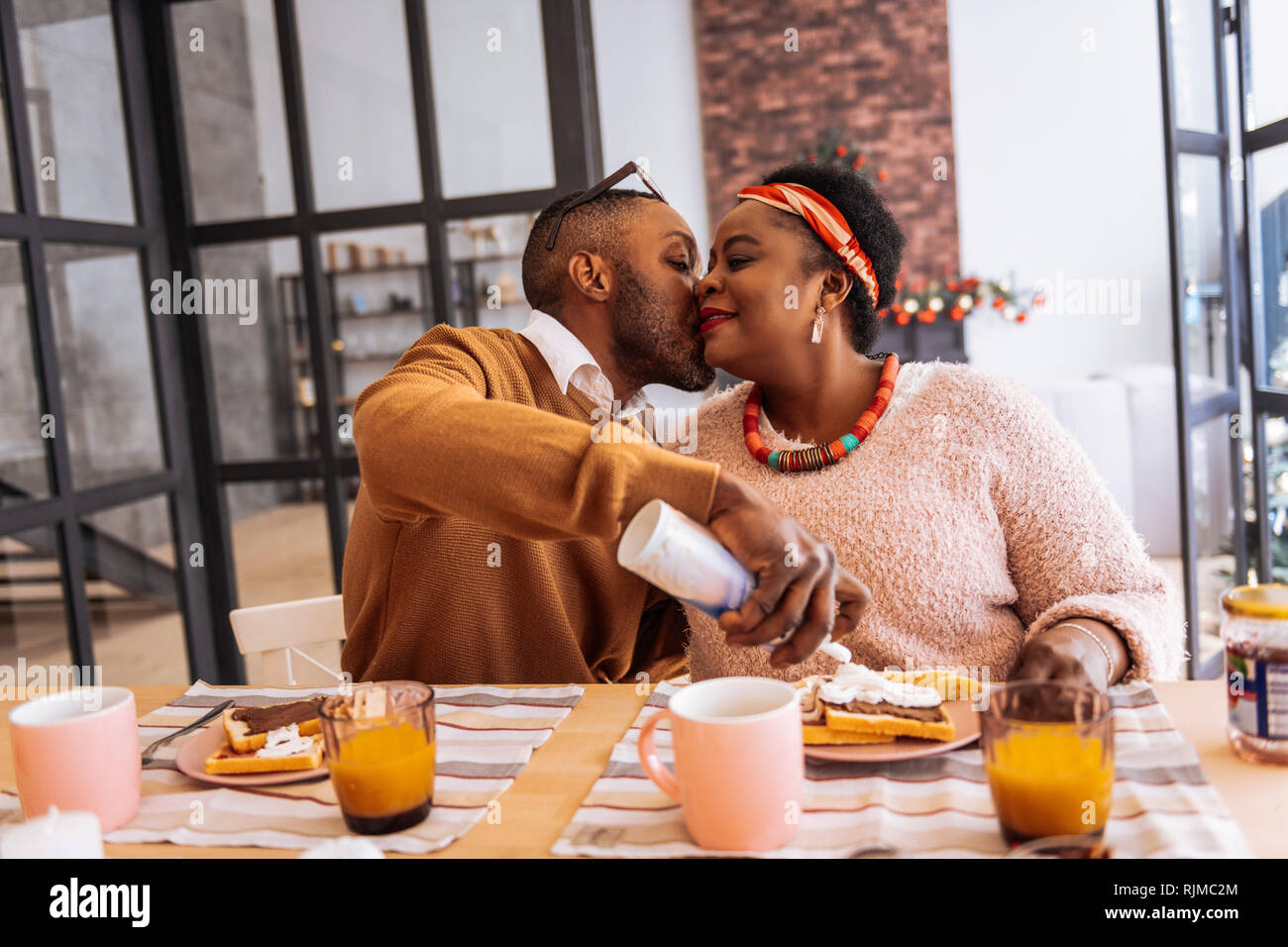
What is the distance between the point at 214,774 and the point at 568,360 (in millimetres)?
775

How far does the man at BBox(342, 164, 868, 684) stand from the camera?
882 mm

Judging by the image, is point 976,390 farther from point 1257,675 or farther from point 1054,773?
point 1054,773

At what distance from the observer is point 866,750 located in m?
0.84

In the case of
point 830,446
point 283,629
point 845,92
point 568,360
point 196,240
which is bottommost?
point 283,629

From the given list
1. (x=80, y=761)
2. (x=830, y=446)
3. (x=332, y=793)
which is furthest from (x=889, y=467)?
(x=80, y=761)

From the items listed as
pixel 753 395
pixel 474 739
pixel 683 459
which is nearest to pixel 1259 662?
pixel 683 459

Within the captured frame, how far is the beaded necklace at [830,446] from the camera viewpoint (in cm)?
136

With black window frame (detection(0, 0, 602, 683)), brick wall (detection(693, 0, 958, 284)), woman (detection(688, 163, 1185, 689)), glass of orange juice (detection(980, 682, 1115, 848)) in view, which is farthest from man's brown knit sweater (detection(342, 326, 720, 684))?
brick wall (detection(693, 0, 958, 284))

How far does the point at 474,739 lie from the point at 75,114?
6.96 ft

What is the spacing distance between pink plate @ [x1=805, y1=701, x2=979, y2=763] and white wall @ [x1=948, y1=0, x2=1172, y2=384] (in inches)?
264

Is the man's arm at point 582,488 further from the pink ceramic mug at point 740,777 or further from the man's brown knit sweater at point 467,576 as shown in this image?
the pink ceramic mug at point 740,777

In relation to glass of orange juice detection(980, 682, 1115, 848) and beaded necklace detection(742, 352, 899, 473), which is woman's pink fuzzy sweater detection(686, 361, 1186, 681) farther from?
glass of orange juice detection(980, 682, 1115, 848)

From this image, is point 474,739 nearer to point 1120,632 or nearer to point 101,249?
point 1120,632

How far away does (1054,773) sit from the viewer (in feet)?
2.19
